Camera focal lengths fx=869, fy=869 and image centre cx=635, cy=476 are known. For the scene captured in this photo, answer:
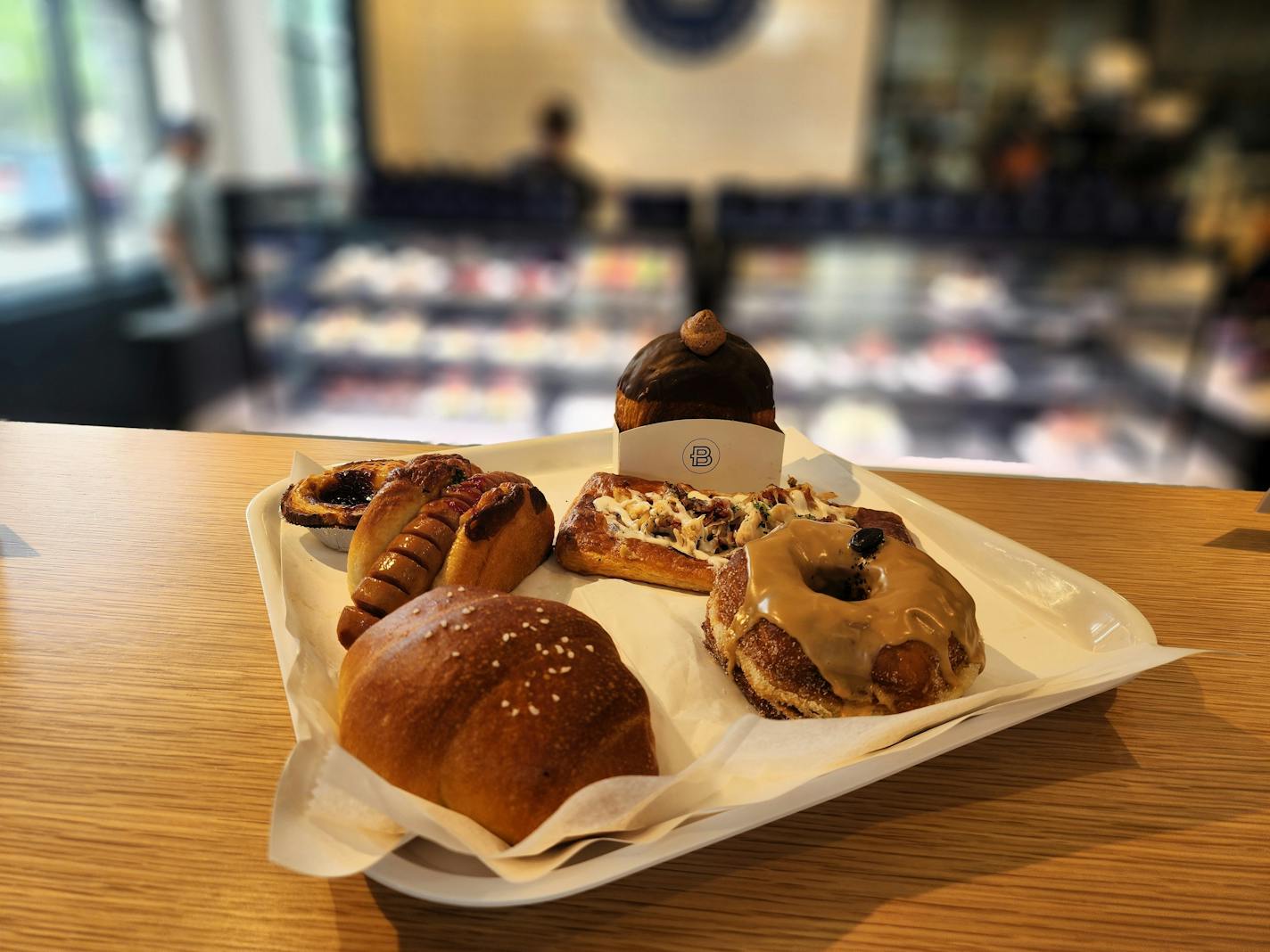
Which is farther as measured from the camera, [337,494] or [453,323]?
[453,323]

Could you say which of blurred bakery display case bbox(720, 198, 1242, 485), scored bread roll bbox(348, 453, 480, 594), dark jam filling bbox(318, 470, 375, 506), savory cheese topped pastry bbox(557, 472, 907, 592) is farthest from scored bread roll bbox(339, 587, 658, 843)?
blurred bakery display case bbox(720, 198, 1242, 485)

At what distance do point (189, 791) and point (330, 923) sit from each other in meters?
0.25

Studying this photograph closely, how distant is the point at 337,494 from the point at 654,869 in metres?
0.92

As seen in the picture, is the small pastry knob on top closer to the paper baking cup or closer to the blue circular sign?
the paper baking cup

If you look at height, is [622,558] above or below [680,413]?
below

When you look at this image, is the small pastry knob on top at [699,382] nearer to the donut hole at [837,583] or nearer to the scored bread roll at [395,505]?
the scored bread roll at [395,505]

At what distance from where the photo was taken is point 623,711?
3.16 feet

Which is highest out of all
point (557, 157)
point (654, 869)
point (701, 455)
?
point (557, 157)

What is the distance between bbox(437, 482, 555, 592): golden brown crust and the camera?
4.39 feet

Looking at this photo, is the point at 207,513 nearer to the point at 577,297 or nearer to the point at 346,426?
the point at 577,297

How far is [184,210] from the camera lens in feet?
21.3

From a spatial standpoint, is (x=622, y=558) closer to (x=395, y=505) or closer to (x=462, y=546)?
(x=462, y=546)

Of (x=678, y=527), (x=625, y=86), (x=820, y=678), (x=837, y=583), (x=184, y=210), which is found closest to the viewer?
(x=820, y=678)

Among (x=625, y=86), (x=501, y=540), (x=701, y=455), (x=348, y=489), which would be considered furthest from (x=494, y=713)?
(x=625, y=86)
